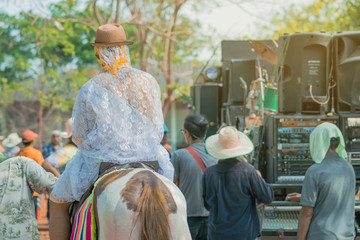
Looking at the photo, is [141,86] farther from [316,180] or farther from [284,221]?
[284,221]

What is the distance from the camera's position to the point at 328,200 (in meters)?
5.73

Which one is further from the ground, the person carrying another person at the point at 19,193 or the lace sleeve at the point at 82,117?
the lace sleeve at the point at 82,117

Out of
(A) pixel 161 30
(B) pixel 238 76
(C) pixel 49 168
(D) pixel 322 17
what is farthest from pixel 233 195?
(D) pixel 322 17

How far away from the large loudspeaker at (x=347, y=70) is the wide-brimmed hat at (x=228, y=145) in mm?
1856

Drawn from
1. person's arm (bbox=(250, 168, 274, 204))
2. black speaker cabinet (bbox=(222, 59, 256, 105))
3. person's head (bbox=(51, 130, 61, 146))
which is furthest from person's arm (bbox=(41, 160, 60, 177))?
person's head (bbox=(51, 130, 61, 146))

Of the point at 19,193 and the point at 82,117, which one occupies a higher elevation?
the point at 82,117

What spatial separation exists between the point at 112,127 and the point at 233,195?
81.4 inches

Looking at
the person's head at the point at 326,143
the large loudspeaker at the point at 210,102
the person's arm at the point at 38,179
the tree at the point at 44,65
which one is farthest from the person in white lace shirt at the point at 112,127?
the tree at the point at 44,65

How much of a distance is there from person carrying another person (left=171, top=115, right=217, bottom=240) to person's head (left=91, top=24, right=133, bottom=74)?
100 inches

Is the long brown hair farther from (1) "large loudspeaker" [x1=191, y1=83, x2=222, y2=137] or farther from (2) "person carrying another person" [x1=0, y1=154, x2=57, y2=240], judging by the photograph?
(1) "large loudspeaker" [x1=191, y1=83, x2=222, y2=137]

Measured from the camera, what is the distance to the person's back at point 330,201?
225 inches

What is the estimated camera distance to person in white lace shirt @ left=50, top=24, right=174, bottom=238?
14.2 feet

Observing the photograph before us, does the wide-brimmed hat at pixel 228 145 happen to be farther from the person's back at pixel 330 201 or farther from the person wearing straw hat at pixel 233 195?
the person's back at pixel 330 201

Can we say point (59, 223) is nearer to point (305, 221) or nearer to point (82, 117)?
point (82, 117)
